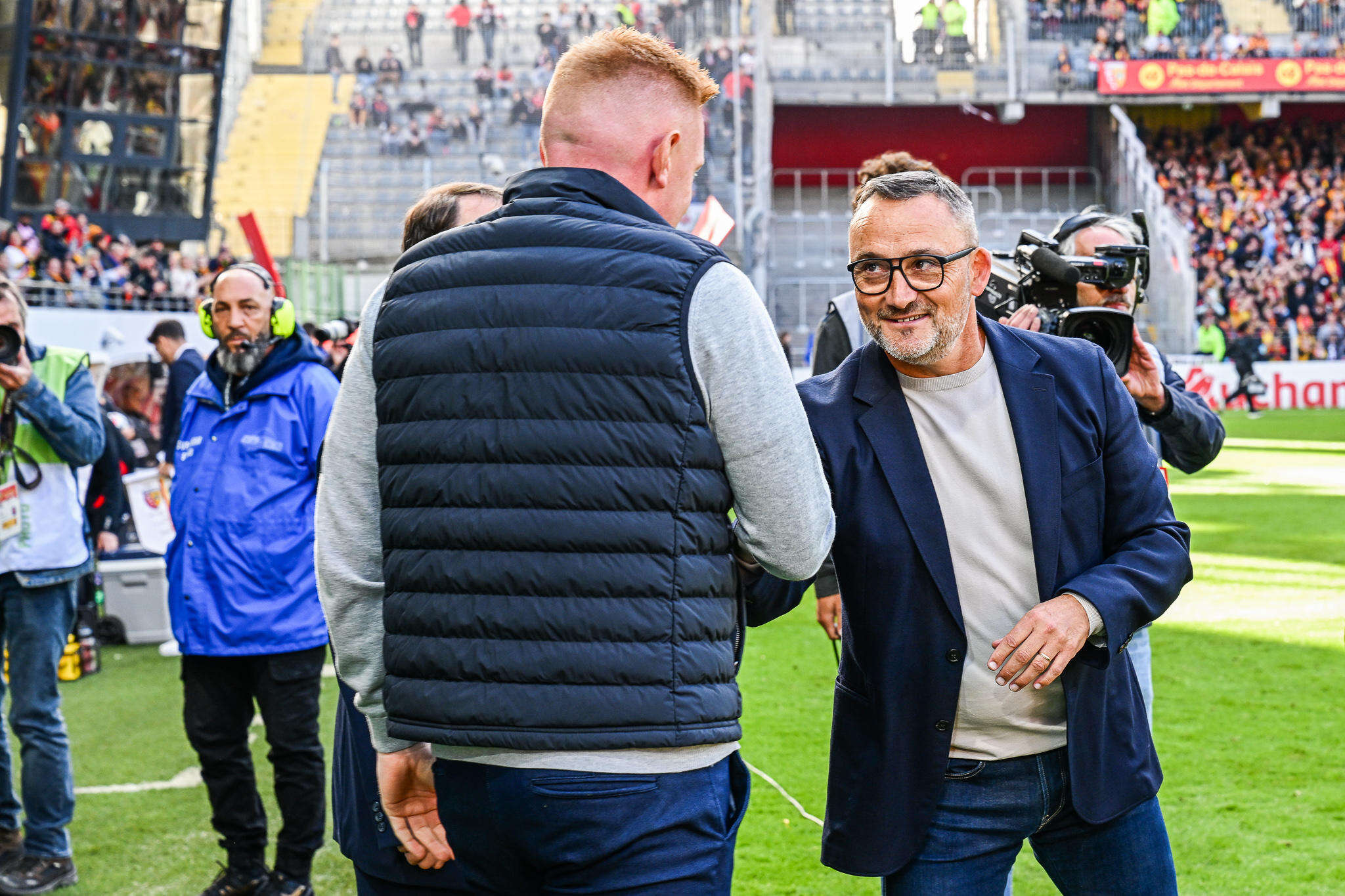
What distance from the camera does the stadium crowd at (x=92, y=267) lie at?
1738 centimetres

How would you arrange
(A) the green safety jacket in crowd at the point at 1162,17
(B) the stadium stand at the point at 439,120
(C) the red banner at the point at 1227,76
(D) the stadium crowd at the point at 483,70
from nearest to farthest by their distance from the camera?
(B) the stadium stand at the point at 439,120 → (D) the stadium crowd at the point at 483,70 → (C) the red banner at the point at 1227,76 → (A) the green safety jacket in crowd at the point at 1162,17

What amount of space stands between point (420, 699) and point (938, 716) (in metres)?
0.91

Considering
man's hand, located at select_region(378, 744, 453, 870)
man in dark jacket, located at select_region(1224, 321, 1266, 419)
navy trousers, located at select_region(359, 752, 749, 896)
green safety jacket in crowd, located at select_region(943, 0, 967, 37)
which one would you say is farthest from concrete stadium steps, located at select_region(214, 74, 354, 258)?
navy trousers, located at select_region(359, 752, 749, 896)

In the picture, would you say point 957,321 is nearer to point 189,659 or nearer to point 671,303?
point 671,303

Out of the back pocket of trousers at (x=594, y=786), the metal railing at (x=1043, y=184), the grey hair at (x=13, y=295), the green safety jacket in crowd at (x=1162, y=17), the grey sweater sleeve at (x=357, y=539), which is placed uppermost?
the green safety jacket in crowd at (x=1162, y=17)

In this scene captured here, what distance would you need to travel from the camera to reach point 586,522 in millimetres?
1844

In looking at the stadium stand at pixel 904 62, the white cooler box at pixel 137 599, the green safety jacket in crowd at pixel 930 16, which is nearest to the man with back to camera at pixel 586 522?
the white cooler box at pixel 137 599

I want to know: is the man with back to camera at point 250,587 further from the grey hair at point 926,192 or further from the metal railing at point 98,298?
the metal railing at point 98,298

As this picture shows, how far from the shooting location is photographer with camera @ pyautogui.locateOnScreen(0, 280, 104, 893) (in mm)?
4473

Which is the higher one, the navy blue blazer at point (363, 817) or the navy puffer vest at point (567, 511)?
the navy puffer vest at point (567, 511)

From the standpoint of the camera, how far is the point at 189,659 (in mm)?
4281

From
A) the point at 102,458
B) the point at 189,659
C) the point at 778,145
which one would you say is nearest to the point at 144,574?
the point at 102,458

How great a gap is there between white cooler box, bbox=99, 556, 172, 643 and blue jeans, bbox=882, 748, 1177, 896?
23.9ft

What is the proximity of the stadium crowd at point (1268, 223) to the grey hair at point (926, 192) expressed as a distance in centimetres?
2666
